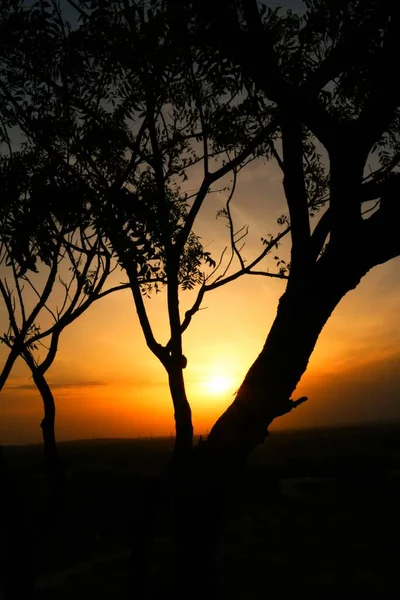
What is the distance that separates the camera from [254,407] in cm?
747

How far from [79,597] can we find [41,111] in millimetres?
14349

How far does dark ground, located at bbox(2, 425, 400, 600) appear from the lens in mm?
17188

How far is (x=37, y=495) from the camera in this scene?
3588 cm

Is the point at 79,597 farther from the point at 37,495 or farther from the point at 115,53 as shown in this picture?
the point at 37,495

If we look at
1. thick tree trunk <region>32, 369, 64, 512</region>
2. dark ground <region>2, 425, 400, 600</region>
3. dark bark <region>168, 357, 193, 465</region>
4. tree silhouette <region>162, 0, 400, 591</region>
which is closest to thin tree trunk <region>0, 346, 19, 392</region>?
thick tree trunk <region>32, 369, 64, 512</region>

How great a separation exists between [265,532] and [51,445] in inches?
524

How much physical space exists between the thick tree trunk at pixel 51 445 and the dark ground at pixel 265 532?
1.87 ft

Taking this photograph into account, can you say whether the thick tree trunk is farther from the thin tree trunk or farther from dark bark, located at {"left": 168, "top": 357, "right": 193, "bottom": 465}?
dark bark, located at {"left": 168, "top": 357, "right": 193, "bottom": 465}

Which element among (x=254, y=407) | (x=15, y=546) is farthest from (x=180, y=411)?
(x=254, y=407)

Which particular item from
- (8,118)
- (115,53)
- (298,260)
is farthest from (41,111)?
(298,260)

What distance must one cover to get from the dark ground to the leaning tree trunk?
53 cm

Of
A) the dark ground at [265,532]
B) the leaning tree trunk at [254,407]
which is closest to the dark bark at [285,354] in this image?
the leaning tree trunk at [254,407]

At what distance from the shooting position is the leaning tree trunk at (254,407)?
732cm

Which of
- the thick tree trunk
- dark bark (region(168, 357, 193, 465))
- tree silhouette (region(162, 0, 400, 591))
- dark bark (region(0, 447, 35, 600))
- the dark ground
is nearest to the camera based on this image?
tree silhouette (region(162, 0, 400, 591))
